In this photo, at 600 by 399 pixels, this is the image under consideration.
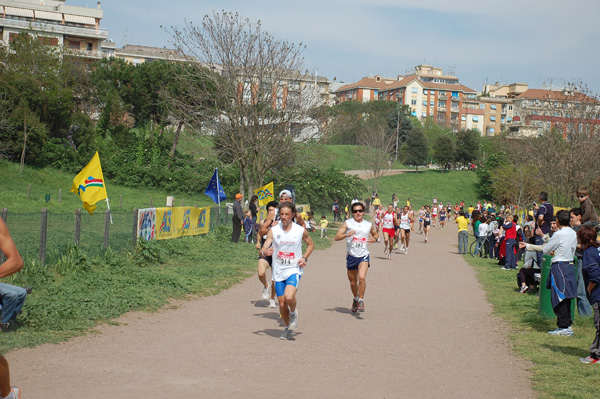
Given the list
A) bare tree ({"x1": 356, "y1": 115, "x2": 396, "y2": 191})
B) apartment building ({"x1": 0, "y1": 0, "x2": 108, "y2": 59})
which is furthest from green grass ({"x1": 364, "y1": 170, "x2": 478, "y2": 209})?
apartment building ({"x1": 0, "y1": 0, "x2": 108, "y2": 59})

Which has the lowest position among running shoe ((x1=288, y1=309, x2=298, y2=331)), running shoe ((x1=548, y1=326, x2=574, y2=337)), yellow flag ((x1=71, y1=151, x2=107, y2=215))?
running shoe ((x1=548, y1=326, x2=574, y2=337))

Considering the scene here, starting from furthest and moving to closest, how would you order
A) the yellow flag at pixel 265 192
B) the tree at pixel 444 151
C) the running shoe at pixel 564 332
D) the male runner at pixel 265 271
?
the tree at pixel 444 151 → the yellow flag at pixel 265 192 → the male runner at pixel 265 271 → the running shoe at pixel 564 332

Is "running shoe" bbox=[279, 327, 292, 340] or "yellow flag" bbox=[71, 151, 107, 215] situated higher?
"yellow flag" bbox=[71, 151, 107, 215]

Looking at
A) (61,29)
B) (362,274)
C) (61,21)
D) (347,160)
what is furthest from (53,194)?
(61,21)

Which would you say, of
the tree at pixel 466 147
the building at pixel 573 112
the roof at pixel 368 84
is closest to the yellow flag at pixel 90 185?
the building at pixel 573 112

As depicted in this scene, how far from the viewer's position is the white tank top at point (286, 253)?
9016mm

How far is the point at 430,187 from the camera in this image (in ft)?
259

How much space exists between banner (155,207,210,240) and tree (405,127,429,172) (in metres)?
69.2

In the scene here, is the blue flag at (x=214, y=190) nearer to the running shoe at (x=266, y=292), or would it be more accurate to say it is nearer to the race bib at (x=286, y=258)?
the running shoe at (x=266, y=292)

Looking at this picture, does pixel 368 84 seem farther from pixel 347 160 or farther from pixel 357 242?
pixel 357 242

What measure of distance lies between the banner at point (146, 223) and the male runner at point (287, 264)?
8.17 meters

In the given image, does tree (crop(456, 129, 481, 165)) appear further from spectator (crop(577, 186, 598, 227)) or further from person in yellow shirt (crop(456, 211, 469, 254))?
spectator (crop(577, 186, 598, 227))

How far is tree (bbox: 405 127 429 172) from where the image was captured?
90.6 meters

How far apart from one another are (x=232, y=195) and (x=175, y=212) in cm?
2576
